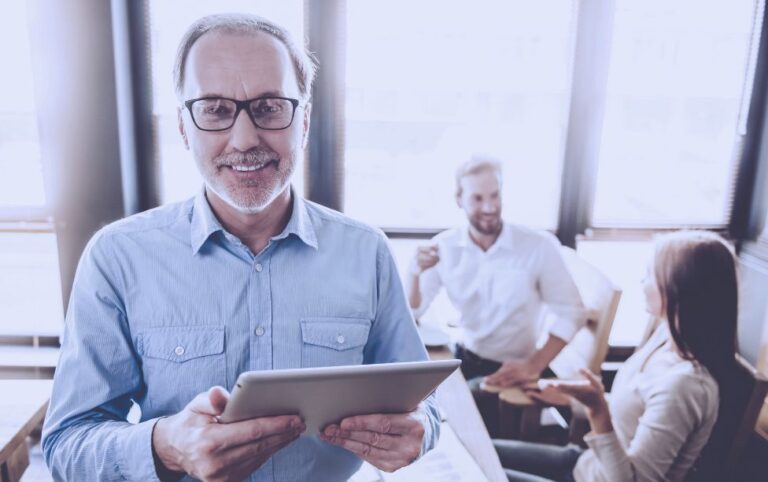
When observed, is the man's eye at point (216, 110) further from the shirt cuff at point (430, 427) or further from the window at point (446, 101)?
the window at point (446, 101)

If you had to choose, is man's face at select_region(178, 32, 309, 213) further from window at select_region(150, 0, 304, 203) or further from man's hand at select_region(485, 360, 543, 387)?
window at select_region(150, 0, 304, 203)

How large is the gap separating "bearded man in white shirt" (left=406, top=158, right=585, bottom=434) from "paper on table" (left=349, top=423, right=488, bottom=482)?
0.94 metres

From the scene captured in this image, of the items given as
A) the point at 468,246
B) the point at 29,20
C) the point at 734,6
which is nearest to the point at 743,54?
the point at 734,6

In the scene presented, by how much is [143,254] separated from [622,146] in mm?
2417

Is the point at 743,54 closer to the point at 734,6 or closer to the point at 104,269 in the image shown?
the point at 734,6

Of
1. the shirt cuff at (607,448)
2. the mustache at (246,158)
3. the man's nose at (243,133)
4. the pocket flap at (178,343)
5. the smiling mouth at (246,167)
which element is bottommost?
the shirt cuff at (607,448)

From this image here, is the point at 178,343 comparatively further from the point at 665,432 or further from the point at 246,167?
the point at 665,432

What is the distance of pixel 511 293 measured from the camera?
7.40ft

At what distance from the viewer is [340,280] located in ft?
3.48

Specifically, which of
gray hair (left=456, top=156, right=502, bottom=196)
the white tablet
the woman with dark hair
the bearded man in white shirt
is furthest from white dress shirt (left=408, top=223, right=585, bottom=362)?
the white tablet

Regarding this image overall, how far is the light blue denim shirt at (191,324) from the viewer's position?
912 millimetres

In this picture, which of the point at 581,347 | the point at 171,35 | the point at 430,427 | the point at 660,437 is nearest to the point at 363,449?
the point at 430,427

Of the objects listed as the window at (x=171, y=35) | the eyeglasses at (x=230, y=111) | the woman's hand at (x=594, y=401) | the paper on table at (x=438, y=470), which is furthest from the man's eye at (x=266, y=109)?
the window at (x=171, y=35)

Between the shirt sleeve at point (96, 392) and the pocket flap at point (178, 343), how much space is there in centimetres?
4
